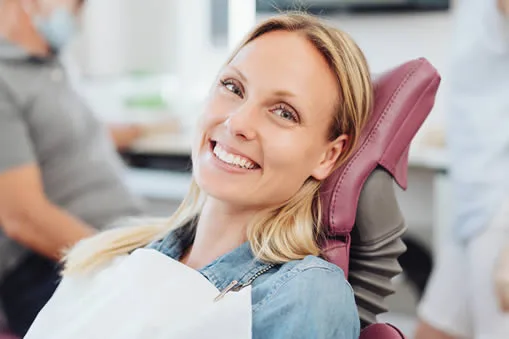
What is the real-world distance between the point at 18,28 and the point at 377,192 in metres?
1.17

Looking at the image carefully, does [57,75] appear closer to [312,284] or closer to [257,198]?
[257,198]

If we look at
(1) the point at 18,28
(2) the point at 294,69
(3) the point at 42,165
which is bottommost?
(3) the point at 42,165

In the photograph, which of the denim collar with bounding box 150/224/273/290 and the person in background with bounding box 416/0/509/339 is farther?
the person in background with bounding box 416/0/509/339

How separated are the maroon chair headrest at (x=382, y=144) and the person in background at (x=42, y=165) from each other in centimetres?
89

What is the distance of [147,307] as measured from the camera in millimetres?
1070

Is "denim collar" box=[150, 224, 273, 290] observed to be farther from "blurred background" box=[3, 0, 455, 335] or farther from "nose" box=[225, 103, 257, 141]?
"blurred background" box=[3, 0, 455, 335]

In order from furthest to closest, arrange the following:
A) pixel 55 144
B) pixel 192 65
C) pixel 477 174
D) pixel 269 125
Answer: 1. pixel 192 65
2. pixel 55 144
3. pixel 477 174
4. pixel 269 125

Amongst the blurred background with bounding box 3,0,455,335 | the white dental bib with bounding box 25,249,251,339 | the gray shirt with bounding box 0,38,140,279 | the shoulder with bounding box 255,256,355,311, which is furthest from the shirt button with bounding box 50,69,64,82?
the shoulder with bounding box 255,256,355,311

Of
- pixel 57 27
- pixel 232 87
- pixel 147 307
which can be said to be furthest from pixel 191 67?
pixel 147 307

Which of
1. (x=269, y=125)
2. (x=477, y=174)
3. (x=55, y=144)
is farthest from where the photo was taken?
(x=55, y=144)

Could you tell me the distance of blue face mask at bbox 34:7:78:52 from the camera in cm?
193

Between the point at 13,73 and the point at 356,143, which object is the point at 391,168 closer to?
the point at 356,143

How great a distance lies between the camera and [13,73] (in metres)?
1.81

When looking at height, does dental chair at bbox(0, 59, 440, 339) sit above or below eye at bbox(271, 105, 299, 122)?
below
